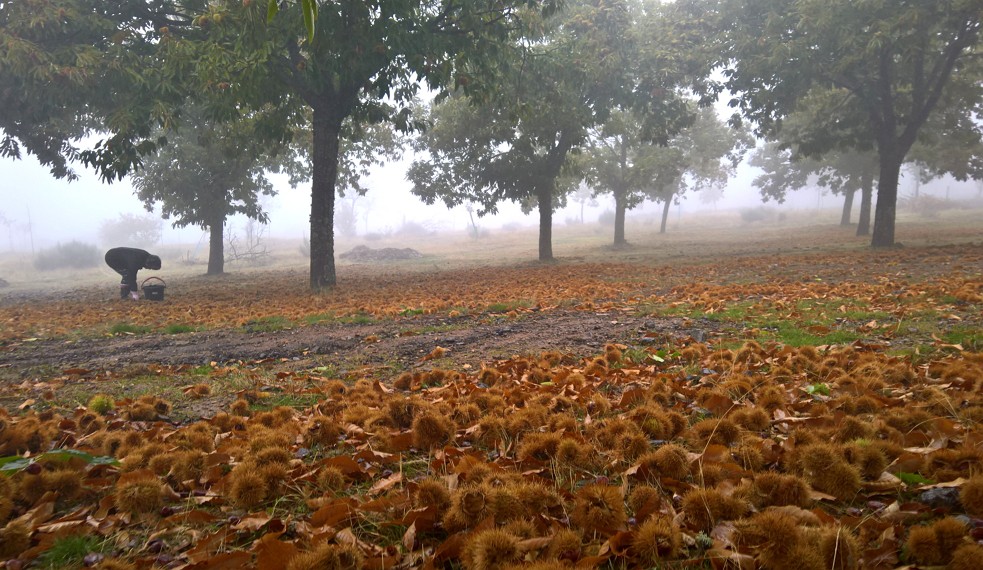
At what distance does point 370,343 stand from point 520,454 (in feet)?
12.4

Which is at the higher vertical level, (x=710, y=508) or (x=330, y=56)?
(x=330, y=56)

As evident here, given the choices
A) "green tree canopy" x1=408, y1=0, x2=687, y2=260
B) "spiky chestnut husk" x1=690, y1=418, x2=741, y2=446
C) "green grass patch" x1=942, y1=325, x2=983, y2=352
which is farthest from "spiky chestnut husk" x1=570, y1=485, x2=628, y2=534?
"green tree canopy" x1=408, y1=0, x2=687, y2=260

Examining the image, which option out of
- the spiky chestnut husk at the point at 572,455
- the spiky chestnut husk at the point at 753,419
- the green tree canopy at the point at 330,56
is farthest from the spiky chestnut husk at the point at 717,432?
the green tree canopy at the point at 330,56

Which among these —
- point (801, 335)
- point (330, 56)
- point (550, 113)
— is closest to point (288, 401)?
point (801, 335)

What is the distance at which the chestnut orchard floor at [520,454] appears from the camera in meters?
1.52

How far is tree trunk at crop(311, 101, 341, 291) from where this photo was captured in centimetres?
1188

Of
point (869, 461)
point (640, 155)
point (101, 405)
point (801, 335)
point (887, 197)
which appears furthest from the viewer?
point (640, 155)

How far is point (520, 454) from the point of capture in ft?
7.23

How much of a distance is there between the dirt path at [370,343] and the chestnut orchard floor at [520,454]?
7 cm

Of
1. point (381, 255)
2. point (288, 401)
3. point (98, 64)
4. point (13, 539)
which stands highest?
point (98, 64)

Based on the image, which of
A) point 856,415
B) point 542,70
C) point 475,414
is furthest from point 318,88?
point 856,415

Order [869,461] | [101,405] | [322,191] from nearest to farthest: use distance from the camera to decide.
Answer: [869,461]
[101,405]
[322,191]

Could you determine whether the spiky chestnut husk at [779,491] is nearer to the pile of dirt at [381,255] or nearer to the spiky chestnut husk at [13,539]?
the spiky chestnut husk at [13,539]

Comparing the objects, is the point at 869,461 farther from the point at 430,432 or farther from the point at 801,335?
the point at 801,335
